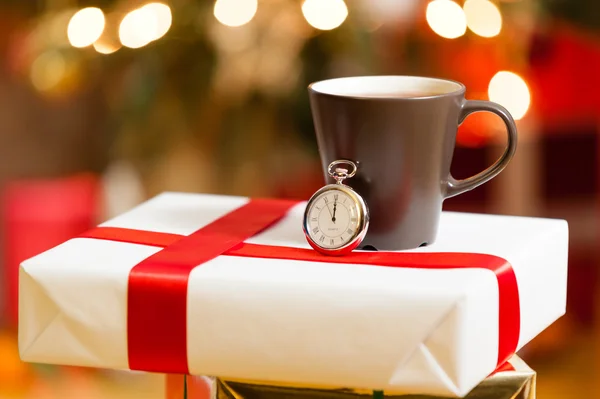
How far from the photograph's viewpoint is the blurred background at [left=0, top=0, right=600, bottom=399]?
56.2 inches

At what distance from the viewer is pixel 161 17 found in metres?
1.44

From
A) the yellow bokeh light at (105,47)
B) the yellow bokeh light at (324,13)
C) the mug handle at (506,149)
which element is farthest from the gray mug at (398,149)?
the yellow bokeh light at (105,47)

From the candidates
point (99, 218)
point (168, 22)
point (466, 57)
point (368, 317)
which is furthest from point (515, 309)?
point (99, 218)

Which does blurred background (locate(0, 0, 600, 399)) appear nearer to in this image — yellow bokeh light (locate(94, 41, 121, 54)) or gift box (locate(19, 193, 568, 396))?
yellow bokeh light (locate(94, 41, 121, 54))

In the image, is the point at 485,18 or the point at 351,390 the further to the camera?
the point at 485,18

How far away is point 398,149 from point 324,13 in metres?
0.75

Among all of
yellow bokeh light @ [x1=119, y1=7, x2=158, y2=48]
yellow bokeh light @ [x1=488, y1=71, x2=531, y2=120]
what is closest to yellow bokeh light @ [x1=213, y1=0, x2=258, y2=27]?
yellow bokeh light @ [x1=119, y1=7, x2=158, y2=48]

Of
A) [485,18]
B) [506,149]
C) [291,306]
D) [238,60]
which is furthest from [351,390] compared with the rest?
[485,18]

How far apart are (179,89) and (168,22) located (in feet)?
0.34

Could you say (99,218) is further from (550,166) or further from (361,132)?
(361,132)

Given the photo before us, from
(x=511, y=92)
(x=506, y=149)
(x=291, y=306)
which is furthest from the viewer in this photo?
(x=511, y=92)

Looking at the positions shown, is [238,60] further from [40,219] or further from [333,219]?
[333,219]

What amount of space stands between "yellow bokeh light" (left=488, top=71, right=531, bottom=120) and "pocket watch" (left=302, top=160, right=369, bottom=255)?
989 mm

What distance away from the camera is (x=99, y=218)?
179 cm
